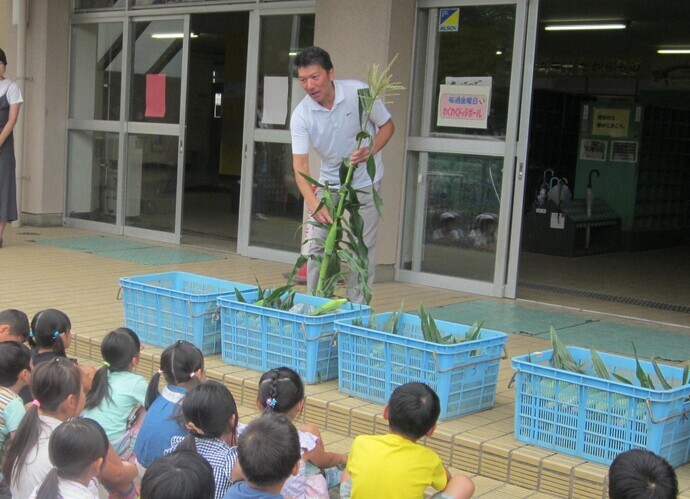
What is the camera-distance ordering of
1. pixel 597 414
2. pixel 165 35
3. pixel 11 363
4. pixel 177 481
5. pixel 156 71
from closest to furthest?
pixel 177 481
pixel 11 363
pixel 597 414
pixel 165 35
pixel 156 71

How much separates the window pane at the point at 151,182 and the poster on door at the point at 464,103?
334 cm

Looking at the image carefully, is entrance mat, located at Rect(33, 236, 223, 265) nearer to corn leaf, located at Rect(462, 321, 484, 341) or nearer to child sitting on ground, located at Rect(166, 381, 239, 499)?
corn leaf, located at Rect(462, 321, 484, 341)

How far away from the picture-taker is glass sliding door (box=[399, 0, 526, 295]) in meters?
7.43

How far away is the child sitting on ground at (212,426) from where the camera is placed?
3.19 meters

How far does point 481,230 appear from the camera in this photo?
7.66m

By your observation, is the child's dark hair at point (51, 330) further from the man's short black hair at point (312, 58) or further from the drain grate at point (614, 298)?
the drain grate at point (614, 298)

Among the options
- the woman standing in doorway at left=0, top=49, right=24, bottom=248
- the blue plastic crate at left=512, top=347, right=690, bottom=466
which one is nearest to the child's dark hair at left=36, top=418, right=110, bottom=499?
the blue plastic crate at left=512, top=347, right=690, bottom=466

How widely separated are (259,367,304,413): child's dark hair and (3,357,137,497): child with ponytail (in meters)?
0.54

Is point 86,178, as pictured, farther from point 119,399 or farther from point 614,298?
point 119,399

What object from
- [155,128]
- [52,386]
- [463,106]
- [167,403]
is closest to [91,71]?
[155,128]

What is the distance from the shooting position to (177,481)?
97.6 inches

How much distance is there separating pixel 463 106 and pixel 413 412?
4814mm

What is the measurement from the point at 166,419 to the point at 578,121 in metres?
12.6

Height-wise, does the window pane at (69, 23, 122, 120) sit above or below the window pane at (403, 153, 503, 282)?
above
